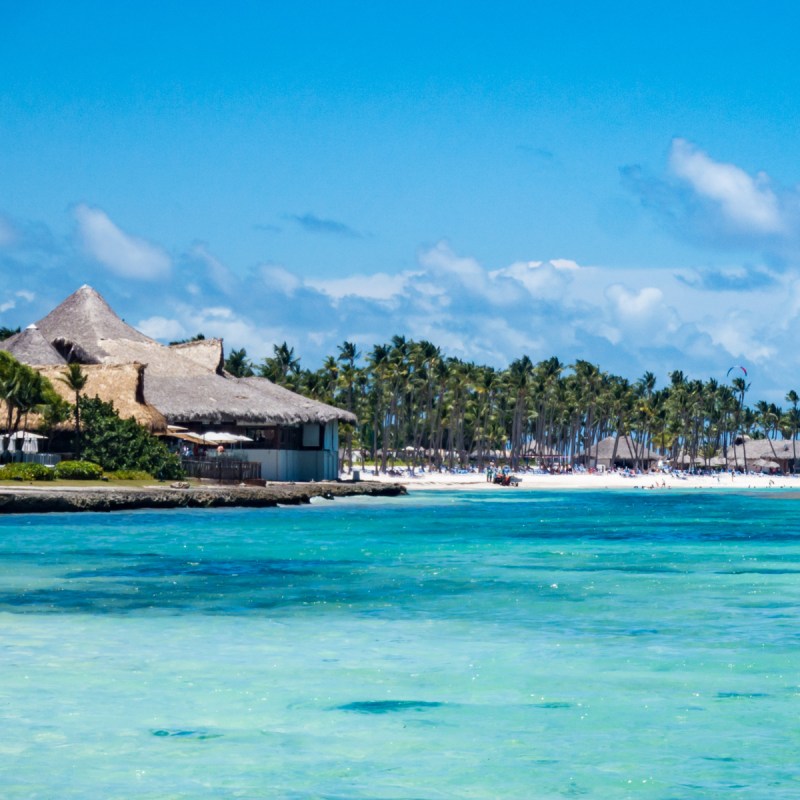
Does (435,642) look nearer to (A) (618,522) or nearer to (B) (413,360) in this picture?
(A) (618,522)

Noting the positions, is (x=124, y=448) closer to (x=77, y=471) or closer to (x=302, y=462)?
(x=77, y=471)

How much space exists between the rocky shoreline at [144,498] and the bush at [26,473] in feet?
11.0

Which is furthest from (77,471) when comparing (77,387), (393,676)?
(393,676)

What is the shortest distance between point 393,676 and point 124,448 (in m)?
40.5

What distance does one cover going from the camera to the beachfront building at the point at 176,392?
58.4 meters

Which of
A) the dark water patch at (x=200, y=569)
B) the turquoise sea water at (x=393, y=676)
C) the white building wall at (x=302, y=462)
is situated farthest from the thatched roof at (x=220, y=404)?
the dark water patch at (x=200, y=569)

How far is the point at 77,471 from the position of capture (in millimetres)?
48188

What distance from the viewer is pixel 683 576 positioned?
2447 centimetres

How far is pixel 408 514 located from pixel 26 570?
25.1m

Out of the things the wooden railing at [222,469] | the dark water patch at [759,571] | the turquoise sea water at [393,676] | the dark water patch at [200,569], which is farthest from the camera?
the wooden railing at [222,469]

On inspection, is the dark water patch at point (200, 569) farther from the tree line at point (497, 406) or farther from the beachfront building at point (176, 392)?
the tree line at point (497, 406)

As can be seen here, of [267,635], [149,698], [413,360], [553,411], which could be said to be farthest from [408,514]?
[553,411]

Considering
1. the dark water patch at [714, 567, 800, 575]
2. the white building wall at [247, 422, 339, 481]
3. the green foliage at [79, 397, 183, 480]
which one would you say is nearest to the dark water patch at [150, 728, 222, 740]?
the dark water patch at [714, 567, 800, 575]

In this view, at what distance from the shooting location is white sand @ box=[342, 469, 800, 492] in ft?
300
